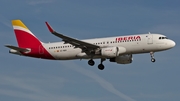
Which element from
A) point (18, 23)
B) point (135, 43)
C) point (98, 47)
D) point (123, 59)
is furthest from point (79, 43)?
point (18, 23)

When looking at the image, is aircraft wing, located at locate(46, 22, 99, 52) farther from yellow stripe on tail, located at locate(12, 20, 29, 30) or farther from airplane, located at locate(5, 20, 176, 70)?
yellow stripe on tail, located at locate(12, 20, 29, 30)

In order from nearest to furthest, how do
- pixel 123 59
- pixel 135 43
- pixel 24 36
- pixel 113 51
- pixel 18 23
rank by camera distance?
pixel 135 43 < pixel 113 51 < pixel 123 59 < pixel 24 36 < pixel 18 23

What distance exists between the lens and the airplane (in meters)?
71.9

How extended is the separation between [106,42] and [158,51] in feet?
24.5

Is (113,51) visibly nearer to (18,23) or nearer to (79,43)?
(79,43)

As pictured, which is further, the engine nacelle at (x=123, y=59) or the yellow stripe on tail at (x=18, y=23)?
the yellow stripe on tail at (x=18, y=23)

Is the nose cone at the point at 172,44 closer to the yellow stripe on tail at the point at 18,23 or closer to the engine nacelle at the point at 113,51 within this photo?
the engine nacelle at the point at 113,51

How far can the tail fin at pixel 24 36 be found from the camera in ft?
264

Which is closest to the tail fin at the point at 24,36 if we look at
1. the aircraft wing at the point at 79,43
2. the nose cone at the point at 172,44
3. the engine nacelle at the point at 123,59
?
the aircraft wing at the point at 79,43

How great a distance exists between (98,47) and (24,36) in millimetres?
14764

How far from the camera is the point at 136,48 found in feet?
235

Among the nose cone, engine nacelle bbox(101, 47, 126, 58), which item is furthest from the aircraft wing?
the nose cone

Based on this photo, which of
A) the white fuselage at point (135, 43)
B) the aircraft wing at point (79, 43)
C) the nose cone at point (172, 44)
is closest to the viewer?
the aircraft wing at point (79, 43)

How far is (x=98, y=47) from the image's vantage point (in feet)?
242
